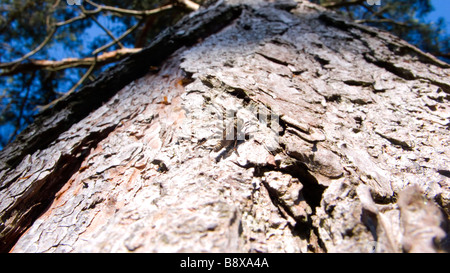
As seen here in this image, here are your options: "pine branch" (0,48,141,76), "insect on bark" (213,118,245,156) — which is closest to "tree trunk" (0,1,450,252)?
"insect on bark" (213,118,245,156)

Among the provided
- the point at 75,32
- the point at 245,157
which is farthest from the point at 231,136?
the point at 75,32

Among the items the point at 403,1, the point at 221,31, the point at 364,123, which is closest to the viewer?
the point at 364,123

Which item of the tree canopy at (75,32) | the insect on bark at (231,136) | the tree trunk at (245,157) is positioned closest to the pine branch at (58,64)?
the tree canopy at (75,32)

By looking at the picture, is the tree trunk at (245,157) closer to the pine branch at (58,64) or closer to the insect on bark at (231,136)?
the insect on bark at (231,136)

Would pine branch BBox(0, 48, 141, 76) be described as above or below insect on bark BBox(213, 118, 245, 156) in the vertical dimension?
above

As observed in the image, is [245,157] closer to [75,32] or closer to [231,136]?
[231,136]

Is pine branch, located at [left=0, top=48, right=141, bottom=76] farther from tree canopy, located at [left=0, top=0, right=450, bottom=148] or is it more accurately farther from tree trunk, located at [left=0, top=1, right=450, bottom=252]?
tree trunk, located at [left=0, top=1, right=450, bottom=252]

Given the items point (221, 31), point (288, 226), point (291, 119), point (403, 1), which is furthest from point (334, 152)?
point (403, 1)
